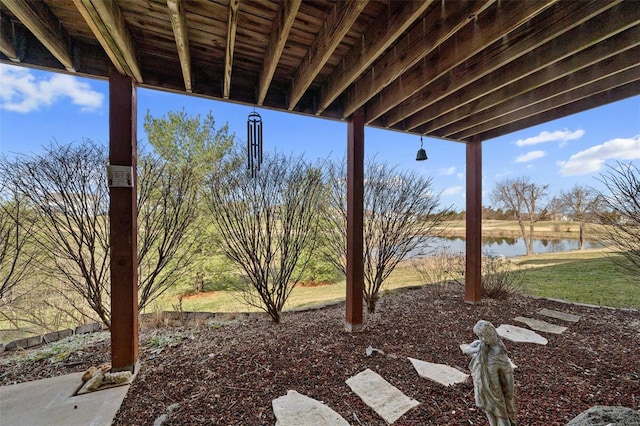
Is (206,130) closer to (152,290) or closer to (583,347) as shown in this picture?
(152,290)

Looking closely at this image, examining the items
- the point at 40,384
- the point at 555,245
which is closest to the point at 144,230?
the point at 40,384

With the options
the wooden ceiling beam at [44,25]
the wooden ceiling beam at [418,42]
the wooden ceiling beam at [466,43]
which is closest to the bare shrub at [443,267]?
the wooden ceiling beam at [466,43]

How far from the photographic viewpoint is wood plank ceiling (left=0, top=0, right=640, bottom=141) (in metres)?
1.45

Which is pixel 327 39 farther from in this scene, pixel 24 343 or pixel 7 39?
pixel 24 343

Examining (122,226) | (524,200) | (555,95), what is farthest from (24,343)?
(524,200)

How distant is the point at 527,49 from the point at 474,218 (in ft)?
7.72

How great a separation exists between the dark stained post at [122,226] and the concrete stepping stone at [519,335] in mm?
3464

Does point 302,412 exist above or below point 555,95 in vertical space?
below

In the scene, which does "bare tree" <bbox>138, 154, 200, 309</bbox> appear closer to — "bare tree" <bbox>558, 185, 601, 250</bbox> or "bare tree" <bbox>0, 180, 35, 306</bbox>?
"bare tree" <bbox>0, 180, 35, 306</bbox>

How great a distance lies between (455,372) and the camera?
6.30 feet

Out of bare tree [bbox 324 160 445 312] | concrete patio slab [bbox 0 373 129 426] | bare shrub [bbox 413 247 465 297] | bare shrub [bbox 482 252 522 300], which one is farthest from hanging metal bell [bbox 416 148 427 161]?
concrete patio slab [bbox 0 373 129 426]

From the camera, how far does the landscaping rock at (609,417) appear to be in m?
1.04

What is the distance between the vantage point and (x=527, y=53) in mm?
1912

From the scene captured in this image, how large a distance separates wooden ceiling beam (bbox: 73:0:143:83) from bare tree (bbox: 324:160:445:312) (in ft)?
7.84
